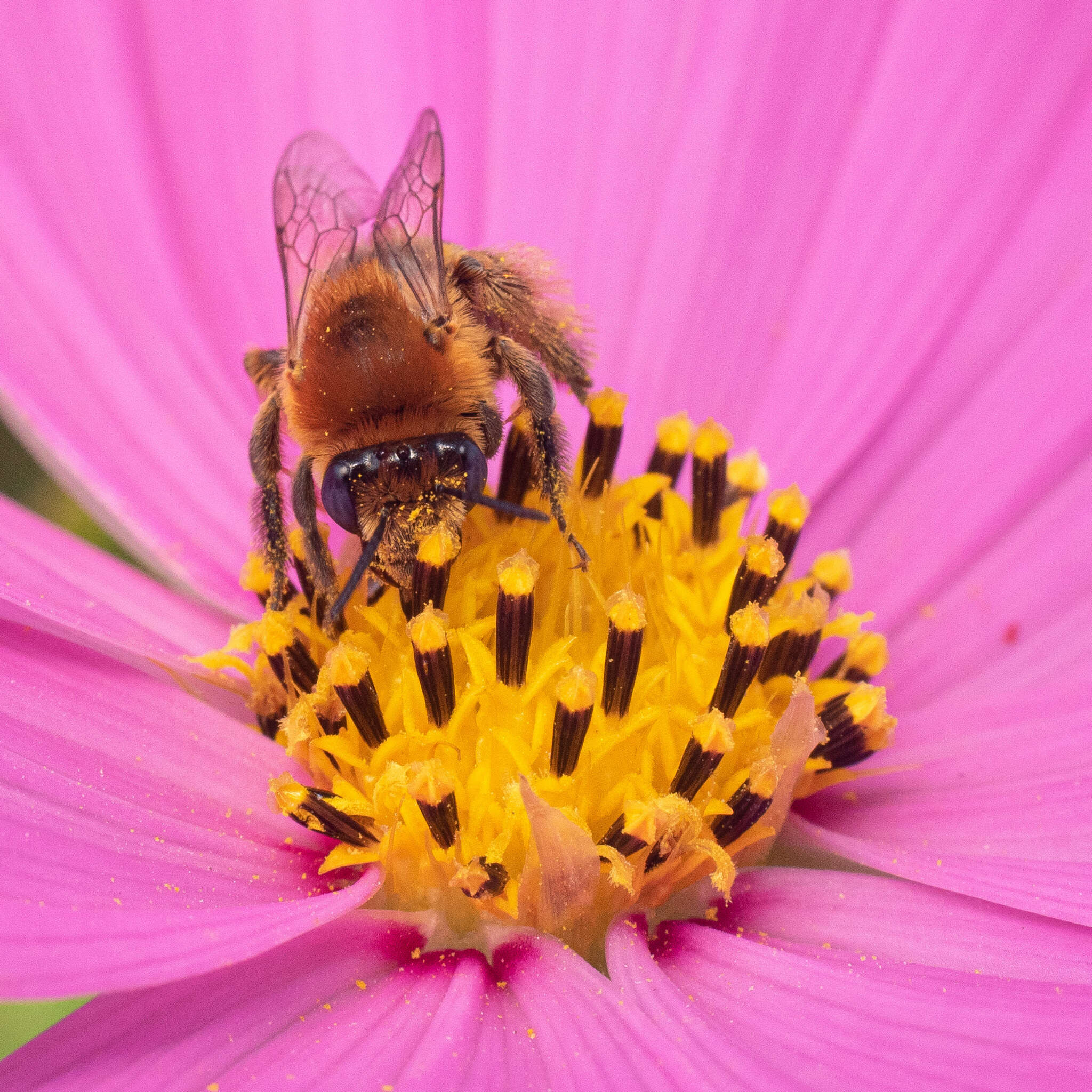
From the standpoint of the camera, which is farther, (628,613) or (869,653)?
(869,653)

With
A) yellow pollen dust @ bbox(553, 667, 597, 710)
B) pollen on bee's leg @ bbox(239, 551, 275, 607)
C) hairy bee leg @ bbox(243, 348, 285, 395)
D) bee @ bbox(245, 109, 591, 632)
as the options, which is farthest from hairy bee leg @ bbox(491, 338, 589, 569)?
pollen on bee's leg @ bbox(239, 551, 275, 607)

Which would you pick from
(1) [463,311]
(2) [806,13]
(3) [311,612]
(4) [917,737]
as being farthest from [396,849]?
(2) [806,13]

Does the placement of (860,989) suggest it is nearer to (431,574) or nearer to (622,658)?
(622,658)

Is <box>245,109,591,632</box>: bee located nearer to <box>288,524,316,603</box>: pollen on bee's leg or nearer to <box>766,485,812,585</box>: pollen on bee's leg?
<box>288,524,316,603</box>: pollen on bee's leg

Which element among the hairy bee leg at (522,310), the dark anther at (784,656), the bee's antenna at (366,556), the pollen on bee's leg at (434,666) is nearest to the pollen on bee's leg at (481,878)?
the pollen on bee's leg at (434,666)

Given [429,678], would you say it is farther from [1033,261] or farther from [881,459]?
[1033,261]

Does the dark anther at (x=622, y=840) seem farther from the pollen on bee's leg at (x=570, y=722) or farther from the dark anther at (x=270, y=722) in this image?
the dark anther at (x=270, y=722)

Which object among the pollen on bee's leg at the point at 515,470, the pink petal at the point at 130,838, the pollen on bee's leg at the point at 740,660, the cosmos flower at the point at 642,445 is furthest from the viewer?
the pollen on bee's leg at the point at 515,470

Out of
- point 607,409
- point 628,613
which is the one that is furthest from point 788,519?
point 628,613
